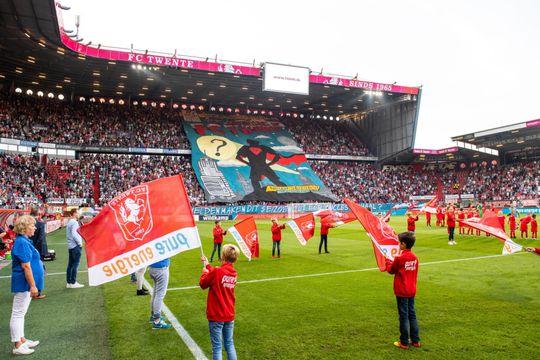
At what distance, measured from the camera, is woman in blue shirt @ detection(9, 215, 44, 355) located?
20.8 feet

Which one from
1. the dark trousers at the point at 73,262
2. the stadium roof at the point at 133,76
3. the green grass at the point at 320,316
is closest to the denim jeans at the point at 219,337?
the green grass at the point at 320,316

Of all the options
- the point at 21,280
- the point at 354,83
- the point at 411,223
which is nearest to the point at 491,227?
the point at 411,223

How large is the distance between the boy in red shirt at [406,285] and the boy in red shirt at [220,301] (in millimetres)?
2989

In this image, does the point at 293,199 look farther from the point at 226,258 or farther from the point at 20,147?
the point at 226,258

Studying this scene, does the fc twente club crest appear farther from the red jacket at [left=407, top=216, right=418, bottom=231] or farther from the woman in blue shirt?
the red jacket at [left=407, top=216, right=418, bottom=231]

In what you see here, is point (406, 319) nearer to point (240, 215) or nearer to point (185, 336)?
point (185, 336)

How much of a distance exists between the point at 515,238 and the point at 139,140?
1872 inches

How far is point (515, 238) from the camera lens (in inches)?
920

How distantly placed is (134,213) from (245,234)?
9832 millimetres

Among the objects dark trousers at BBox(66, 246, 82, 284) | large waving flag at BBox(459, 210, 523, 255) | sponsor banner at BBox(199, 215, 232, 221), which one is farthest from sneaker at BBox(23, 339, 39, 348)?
sponsor banner at BBox(199, 215, 232, 221)

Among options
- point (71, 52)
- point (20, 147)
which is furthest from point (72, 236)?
point (20, 147)

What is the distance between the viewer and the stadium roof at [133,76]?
31.8m

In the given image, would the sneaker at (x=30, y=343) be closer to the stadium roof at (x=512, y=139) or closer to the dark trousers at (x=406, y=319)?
the dark trousers at (x=406, y=319)

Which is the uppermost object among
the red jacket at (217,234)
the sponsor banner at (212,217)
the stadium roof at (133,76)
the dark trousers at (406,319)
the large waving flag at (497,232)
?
the stadium roof at (133,76)
